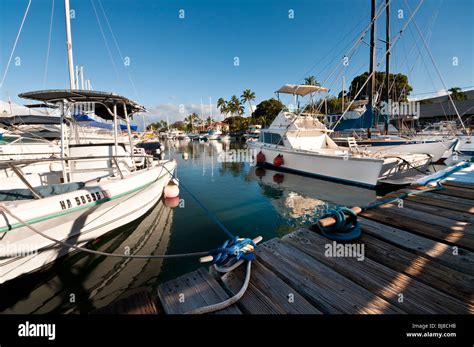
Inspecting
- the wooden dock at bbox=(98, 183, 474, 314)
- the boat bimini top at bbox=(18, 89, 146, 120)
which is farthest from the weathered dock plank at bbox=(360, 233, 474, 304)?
the boat bimini top at bbox=(18, 89, 146, 120)

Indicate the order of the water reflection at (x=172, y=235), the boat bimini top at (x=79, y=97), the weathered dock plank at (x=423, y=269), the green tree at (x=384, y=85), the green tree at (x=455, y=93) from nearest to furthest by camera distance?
the weathered dock plank at (x=423, y=269), the water reflection at (x=172, y=235), the boat bimini top at (x=79, y=97), the green tree at (x=384, y=85), the green tree at (x=455, y=93)

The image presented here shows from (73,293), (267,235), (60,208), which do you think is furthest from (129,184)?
(267,235)

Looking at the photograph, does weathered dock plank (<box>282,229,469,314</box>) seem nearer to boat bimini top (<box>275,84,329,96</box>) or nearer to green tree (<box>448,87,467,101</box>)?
boat bimini top (<box>275,84,329,96</box>)

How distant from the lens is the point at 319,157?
1183 centimetres

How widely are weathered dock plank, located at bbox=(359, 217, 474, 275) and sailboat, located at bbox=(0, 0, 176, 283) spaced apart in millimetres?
4244

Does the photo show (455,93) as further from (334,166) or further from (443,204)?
(443,204)

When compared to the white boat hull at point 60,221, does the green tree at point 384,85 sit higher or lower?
higher

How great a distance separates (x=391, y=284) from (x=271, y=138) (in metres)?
14.2

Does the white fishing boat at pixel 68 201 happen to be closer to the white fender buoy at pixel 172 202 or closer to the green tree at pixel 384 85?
the white fender buoy at pixel 172 202

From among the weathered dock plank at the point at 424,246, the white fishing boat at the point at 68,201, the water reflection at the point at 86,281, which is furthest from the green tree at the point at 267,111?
the weathered dock plank at the point at 424,246

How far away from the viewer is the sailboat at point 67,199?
3.59 meters

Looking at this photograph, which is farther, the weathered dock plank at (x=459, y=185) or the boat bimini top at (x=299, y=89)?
the boat bimini top at (x=299, y=89)

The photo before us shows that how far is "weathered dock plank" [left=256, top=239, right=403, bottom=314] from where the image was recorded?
73.1 inches

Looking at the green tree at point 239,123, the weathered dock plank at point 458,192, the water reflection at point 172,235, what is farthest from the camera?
the green tree at point 239,123
